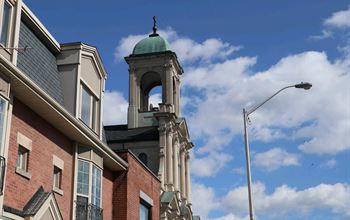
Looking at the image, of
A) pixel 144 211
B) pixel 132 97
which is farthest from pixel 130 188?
pixel 132 97

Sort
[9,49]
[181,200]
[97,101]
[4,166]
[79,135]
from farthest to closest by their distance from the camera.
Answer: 1. [181,200]
2. [97,101]
3. [79,135]
4. [9,49]
5. [4,166]

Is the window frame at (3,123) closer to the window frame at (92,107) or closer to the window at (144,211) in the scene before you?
the window frame at (92,107)

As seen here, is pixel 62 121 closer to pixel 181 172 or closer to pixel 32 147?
pixel 32 147

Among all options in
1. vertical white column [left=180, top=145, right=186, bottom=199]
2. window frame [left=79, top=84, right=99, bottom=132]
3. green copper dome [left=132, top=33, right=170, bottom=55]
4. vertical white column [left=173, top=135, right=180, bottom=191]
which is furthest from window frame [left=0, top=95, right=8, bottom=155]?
green copper dome [left=132, top=33, right=170, bottom=55]

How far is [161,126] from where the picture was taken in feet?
159

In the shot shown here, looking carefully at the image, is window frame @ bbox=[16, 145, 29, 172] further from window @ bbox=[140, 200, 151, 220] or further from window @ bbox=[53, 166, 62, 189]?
window @ bbox=[140, 200, 151, 220]

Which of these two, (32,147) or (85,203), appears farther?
(85,203)

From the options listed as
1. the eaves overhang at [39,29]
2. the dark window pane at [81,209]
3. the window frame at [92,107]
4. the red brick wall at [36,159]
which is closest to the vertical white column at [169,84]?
the window frame at [92,107]

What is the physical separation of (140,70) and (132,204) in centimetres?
3085

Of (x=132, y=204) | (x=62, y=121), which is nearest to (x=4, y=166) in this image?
(x=62, y=121)

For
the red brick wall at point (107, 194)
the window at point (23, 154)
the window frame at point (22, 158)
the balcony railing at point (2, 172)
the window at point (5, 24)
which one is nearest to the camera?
the balcony railing at point (2, 172)

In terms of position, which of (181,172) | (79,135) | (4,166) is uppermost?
(181,172)

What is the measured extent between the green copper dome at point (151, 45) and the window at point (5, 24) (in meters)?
37.6

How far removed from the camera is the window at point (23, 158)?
613 inches
